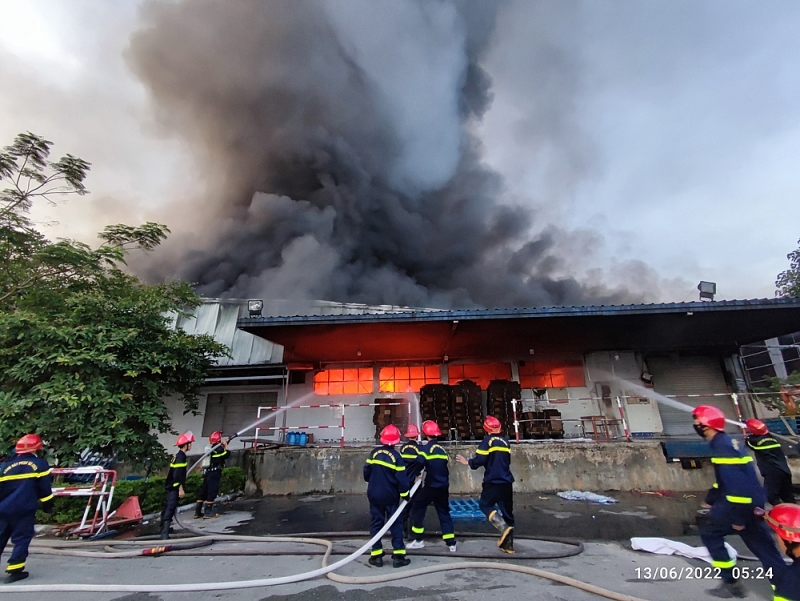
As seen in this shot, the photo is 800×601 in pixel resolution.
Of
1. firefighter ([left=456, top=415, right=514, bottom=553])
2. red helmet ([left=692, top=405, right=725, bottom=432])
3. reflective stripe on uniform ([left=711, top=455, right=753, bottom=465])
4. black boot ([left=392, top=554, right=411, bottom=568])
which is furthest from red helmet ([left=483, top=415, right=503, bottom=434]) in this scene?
reflective stripe on uniform ([left=711, top=455, right=753, bottom=465])

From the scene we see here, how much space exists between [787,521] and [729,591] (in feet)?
5.08

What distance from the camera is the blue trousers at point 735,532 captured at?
3.04 metres

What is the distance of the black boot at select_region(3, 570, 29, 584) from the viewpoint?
385cm

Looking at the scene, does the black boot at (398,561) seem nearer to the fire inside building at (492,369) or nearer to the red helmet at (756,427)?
the red helmet at (756,427)

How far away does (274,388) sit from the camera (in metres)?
15.3

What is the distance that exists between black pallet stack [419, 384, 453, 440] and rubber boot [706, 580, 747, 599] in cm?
952

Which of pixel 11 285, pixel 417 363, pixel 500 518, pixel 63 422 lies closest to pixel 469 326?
pixel 417 363

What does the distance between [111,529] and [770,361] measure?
21119mm

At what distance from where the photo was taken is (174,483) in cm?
607

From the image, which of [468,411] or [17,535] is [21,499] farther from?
[468,411]

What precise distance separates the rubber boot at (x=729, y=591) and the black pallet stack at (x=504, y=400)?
30.5 ft

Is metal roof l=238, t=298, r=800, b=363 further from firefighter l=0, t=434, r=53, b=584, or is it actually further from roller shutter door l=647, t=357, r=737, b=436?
firefighter l=0, t=434, r=53, b=584

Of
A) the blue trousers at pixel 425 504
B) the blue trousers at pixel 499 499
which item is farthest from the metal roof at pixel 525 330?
the blue trousers at pixel 499 499

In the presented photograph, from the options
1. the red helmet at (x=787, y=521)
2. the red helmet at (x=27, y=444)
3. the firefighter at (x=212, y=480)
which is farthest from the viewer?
the firefighter at (x=212, y=480)
